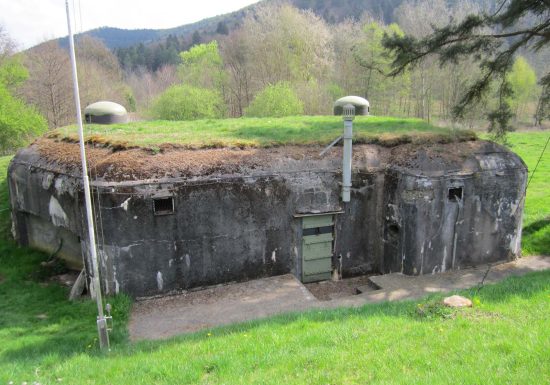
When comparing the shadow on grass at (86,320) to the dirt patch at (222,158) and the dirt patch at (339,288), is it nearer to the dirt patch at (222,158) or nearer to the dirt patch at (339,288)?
the dirt patch at (339,288)

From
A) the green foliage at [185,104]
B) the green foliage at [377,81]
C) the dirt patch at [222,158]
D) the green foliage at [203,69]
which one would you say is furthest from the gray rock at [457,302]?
the green foliage at [203,69]

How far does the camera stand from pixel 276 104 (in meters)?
24.1

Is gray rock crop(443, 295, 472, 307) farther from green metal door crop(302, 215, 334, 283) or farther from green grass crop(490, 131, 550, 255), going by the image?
green grass crop(490, 131, 550, 255)

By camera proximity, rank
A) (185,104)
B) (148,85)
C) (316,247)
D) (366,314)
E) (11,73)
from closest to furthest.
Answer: (366,314) → (316,247) → (185,104) → (11,73) → (148,85)

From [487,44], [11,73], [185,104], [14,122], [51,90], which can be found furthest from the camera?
[51,90]

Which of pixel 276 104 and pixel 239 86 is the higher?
pixel 239 86

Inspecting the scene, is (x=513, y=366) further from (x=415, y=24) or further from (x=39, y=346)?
(x=415, y=24)

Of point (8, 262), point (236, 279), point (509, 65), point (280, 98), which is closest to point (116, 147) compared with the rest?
point (236, 279)

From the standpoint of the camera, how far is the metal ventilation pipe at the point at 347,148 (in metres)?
9.80

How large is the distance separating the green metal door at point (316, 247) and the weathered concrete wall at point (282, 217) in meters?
0.16

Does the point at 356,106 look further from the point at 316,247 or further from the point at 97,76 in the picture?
the point at 97,76

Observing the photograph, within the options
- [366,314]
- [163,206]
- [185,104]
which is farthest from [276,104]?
[366,314]

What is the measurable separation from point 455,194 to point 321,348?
19.1 ft

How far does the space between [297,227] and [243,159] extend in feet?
6.17
